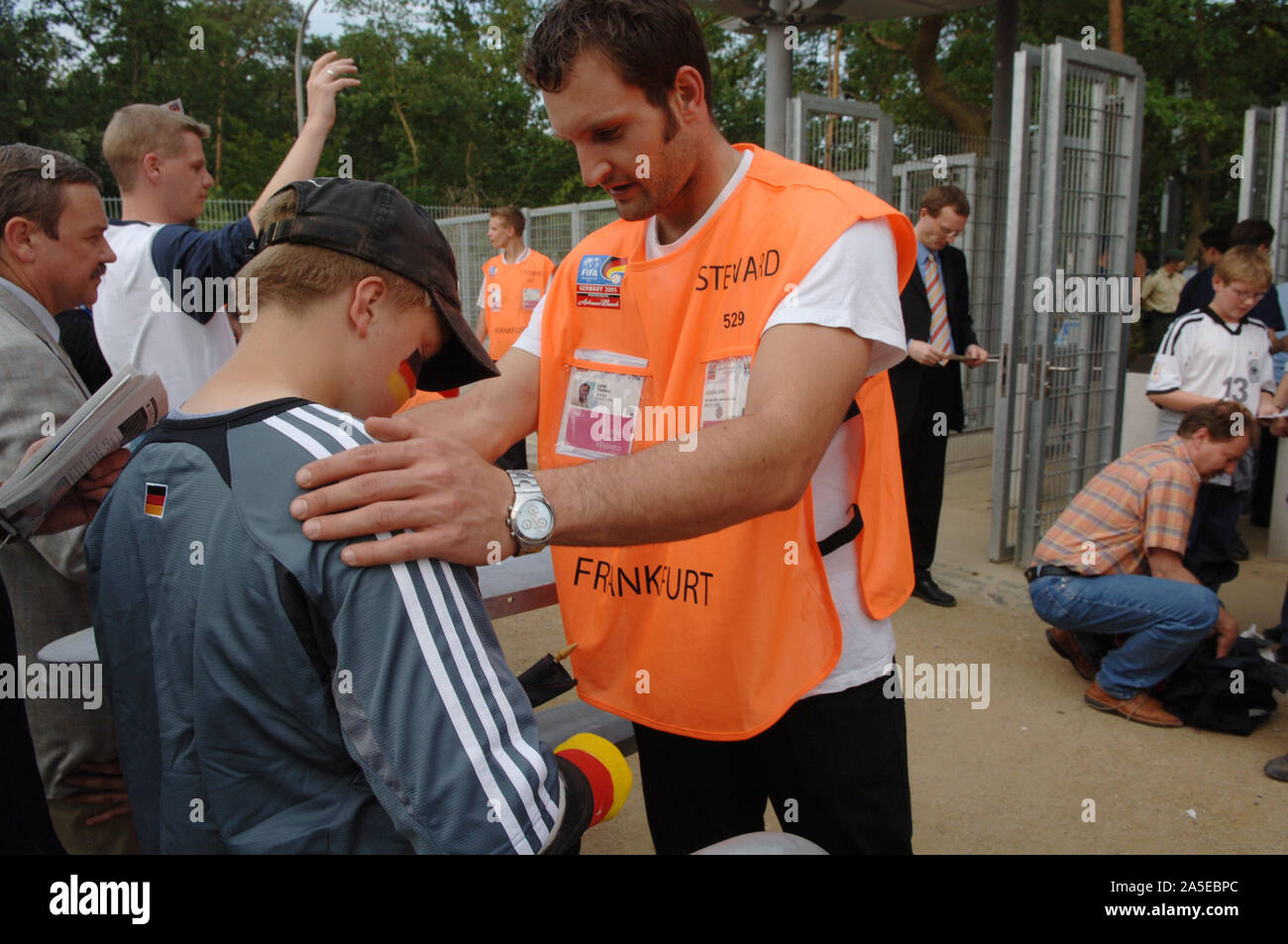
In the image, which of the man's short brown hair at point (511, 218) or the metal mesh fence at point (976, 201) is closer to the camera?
the man's short brown hair at point (511, 218)

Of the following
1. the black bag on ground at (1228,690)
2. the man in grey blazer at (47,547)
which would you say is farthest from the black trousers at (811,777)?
the black bag on ground at (1228,690)

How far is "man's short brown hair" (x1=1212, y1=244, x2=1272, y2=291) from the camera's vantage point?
503 centimetres

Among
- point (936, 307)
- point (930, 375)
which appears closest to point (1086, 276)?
point (936, 307)

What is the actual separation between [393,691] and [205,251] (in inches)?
101

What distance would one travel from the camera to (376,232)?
4.42 feet

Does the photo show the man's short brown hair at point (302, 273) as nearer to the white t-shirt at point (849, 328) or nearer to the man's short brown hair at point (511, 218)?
the white t-shirt at point (849, 328)

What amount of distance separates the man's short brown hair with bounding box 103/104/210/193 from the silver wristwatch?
2.94 meters

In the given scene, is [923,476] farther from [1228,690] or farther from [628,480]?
[628,480]

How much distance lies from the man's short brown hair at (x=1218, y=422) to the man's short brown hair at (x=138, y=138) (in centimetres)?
433

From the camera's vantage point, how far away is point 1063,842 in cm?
327

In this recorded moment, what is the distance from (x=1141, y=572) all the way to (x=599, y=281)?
3604 millimetres

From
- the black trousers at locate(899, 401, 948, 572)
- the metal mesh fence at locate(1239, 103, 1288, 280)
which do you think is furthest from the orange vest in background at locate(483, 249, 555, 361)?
the metal mesh fence at locate(1239, 103, 1288, 280)

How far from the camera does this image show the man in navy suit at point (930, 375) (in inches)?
216
